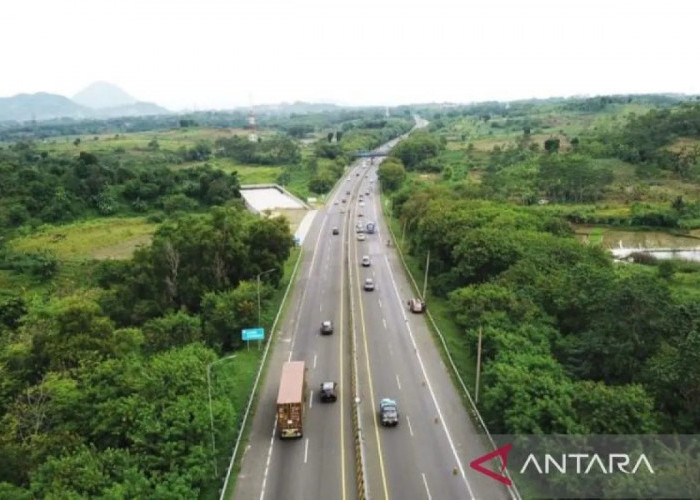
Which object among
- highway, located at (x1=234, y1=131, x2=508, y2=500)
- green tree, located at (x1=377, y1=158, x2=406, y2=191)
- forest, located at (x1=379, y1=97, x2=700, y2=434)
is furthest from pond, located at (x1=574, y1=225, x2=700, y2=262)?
green tree, located at (x1=377, y1=158, x2=406, y2=191)

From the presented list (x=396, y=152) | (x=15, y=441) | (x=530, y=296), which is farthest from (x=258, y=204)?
(x=15, y=441)

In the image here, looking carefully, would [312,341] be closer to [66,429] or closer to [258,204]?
[66,429]

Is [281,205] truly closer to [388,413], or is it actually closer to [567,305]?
[567,305]

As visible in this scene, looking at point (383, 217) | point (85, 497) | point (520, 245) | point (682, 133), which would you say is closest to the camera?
point (85, 497)

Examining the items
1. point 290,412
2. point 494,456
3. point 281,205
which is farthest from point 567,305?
point 281,205

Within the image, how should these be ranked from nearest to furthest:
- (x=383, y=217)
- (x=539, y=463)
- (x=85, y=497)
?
(x=85, y=497), (x=539, y=463), (x=383, y=217)

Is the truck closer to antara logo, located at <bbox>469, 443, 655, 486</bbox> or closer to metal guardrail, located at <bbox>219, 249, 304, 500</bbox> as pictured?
metal guardrail, located at <bbox>219, 249, 304, 500</bbox>

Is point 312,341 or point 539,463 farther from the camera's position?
point 312,341
